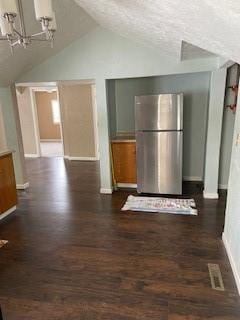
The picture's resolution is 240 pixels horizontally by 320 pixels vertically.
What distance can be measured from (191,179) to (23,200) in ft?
10.1

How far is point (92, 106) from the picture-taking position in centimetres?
609

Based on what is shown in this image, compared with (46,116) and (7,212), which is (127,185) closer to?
(7,212)

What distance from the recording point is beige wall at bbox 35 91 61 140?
9.95 metres

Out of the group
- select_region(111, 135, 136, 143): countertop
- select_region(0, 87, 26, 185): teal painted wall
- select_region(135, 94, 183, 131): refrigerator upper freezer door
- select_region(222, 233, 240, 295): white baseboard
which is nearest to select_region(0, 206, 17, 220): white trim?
select_region(0, 87, 26, 185): teal painted wall

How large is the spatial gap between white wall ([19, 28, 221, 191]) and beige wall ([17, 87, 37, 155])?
3.03 m

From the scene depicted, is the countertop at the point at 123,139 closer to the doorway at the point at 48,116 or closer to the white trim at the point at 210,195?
the white trim at the point at 210,195

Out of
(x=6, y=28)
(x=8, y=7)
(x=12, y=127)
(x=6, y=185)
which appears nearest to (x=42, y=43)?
(x=12, y=127)

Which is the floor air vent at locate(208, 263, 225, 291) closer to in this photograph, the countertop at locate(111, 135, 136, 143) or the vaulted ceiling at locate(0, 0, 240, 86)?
the vaulted ceiling at locate(0, 0, 240, 86)

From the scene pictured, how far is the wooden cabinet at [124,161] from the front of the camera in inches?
159

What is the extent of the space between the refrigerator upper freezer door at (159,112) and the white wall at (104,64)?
0.37 metres

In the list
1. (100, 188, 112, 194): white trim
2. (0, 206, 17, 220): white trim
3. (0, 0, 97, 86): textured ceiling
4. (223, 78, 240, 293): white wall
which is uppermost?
(0, 0, 97, 86): textured ceiling

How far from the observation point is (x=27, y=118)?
22.6 ft

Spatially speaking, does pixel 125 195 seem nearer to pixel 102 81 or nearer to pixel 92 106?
pixel 102 81

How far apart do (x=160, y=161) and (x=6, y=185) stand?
2.31 meters
